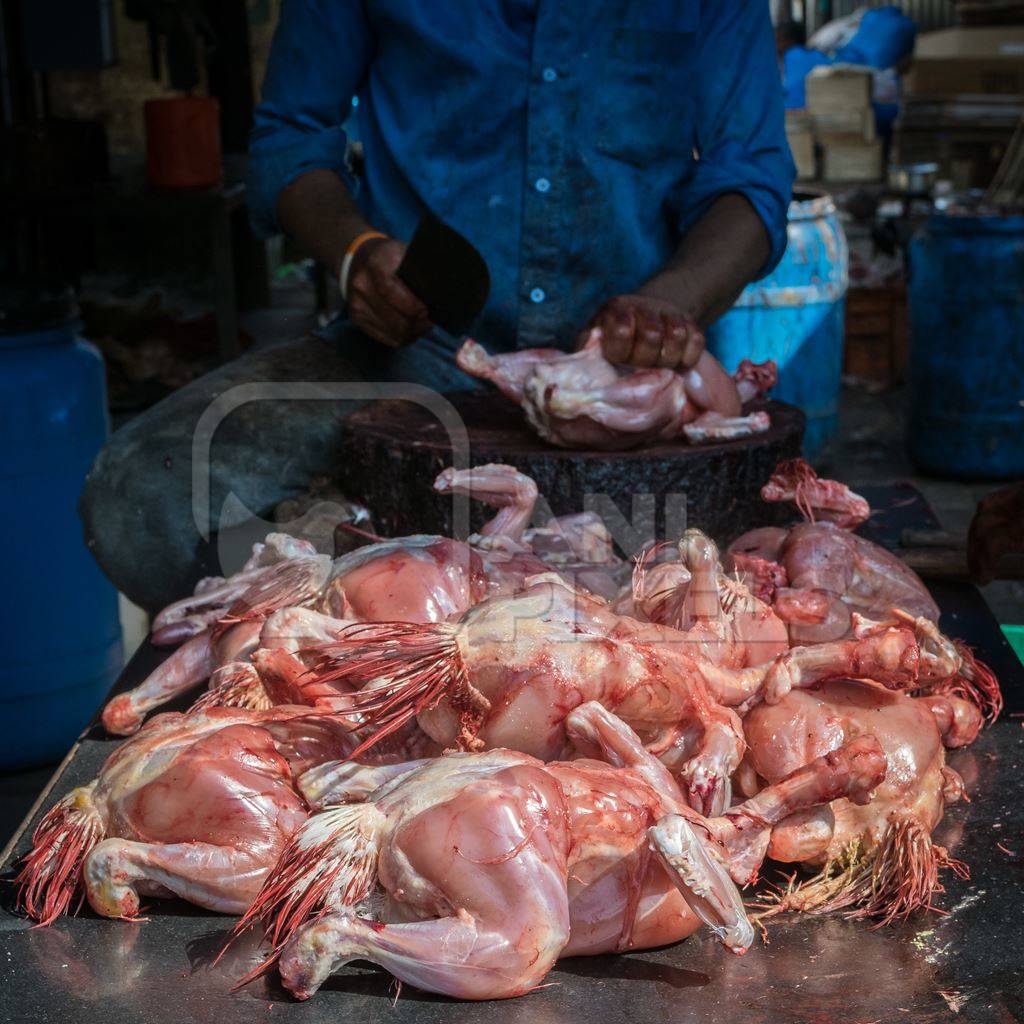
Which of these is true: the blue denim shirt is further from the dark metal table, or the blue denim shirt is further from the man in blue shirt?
the dark metal table

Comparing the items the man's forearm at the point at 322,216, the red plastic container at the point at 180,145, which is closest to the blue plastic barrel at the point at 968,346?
the red plastic container at the point at 180,145

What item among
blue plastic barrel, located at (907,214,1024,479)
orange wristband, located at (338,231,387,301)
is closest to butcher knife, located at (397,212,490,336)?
orange wristband, located at (338,231,387,301)

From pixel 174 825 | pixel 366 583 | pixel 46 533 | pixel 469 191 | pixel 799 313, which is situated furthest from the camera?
pixel 799 313

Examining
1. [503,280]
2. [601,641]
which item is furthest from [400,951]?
[503,280]

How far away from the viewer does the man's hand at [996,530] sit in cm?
260

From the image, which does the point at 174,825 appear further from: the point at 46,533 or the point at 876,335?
the point at 876,335

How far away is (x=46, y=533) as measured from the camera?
13.3 feet

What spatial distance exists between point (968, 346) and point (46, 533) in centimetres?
461

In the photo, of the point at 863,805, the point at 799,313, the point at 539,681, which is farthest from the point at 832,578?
the point at 799,313

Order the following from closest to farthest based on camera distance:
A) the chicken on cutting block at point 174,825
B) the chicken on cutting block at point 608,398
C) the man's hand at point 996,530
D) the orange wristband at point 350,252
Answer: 1. the chicken on cutting block at point 174,825
2. the man's hand at point 996,530
3. the chicken on cutting block at point 608,398
4. the orange wristband at point 350,252

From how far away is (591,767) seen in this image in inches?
67.2

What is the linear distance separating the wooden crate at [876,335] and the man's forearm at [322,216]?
17.1 feet

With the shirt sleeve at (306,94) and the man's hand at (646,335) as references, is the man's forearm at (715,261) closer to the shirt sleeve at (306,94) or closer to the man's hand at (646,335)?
the man's hand at (646,335)

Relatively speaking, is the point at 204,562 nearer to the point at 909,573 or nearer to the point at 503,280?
the point at 503,280
